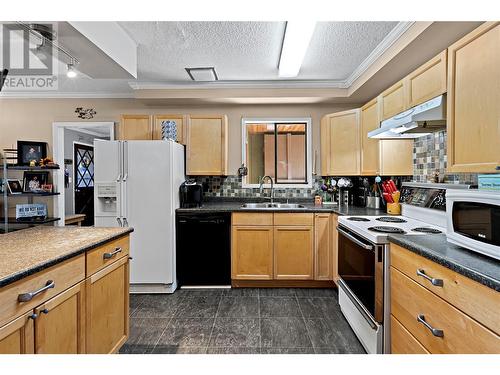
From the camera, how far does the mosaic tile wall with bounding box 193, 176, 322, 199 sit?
3.80 meters

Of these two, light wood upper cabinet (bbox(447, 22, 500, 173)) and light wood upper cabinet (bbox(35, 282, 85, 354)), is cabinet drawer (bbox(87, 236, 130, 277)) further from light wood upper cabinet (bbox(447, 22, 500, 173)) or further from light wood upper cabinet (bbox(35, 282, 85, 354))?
light wood upper cabinet (bbox(447, 22, 500, 173))

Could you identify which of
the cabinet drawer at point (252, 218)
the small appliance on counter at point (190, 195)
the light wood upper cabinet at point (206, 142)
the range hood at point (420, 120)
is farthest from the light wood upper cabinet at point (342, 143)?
the small appliance on counter at point (190, 195)

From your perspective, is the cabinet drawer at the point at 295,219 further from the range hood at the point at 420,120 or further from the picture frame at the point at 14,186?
the picture frame at the point at 14,186

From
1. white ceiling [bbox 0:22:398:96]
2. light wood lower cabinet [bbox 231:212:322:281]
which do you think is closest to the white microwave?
white ceiling [bbox 0:22:398:96]

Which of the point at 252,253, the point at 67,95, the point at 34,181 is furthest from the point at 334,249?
the point at 67,95

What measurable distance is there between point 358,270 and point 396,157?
134 centimetres

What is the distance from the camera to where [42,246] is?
54.2 inches

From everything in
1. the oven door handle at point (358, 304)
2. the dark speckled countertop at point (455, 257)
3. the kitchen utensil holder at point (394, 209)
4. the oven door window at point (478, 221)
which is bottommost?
the oven door handle at point (358, 304)

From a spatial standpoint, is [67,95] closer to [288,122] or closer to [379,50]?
[288,122]

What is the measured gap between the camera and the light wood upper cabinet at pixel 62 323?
111cm

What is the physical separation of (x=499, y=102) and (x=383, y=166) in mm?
1503

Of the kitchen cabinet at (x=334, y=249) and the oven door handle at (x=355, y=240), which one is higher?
the oven door handle at (x=355, y=240)

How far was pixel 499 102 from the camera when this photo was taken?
4.39 feet

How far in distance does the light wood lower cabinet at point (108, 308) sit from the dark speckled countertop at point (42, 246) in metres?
0.19
